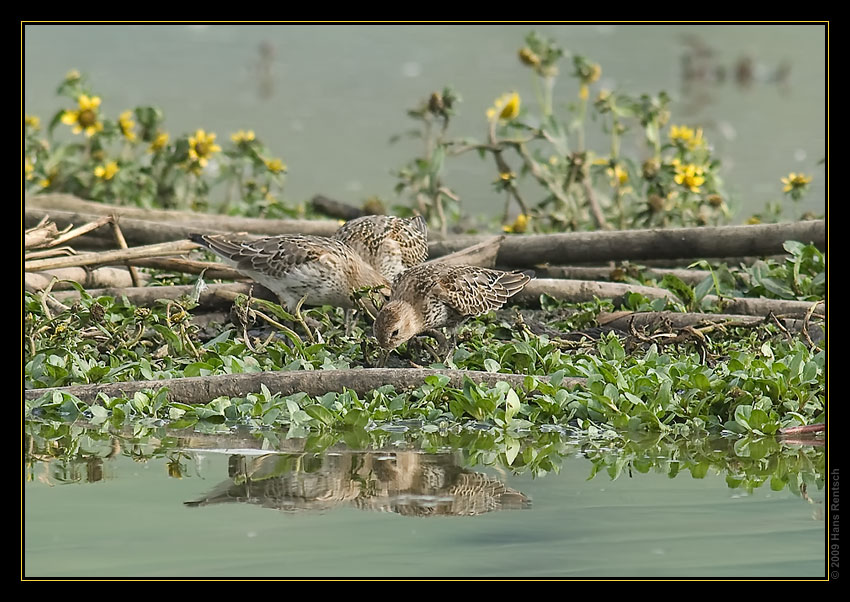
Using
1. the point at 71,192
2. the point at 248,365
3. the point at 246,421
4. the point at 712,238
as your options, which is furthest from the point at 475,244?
the point at 71,192

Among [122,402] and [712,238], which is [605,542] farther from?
[712,238]

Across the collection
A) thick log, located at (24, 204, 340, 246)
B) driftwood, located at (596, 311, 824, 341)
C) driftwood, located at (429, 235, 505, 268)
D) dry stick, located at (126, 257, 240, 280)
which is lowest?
driftwood, located at (596, 311, 824, 341)

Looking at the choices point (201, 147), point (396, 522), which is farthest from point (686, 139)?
point (396, 522)

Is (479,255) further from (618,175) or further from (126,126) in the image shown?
(126,126)

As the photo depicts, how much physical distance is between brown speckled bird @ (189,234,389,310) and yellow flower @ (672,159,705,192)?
3425 millimetres

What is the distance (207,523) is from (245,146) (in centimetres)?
745

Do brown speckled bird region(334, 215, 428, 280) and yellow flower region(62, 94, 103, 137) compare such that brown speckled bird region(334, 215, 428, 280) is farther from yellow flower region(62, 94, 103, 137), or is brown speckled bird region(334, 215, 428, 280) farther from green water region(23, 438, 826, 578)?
yellow flower region(62, 94, 103, 137)

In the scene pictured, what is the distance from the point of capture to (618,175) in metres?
10.6

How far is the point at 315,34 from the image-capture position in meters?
20.7

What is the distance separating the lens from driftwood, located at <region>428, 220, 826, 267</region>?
8.52m

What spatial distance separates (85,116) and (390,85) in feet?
25.8

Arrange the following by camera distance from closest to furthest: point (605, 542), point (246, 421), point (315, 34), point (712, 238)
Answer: point (605, 542) → point (246, 421) → point (712, 238) → point (315, 34)

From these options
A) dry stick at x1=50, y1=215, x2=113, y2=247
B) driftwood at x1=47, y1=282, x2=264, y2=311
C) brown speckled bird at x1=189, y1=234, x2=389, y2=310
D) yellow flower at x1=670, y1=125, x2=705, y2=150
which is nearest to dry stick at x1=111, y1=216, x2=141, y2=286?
dry stick at x1=50, y1=215, x2=113, y2=247

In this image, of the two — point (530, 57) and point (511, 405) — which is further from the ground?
point (530, 57)
